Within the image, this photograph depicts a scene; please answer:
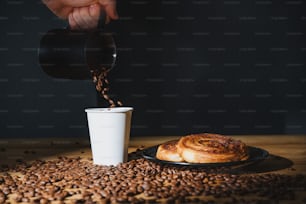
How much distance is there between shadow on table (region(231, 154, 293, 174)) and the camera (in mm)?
1016

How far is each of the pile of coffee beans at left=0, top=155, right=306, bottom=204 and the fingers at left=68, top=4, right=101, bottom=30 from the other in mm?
566

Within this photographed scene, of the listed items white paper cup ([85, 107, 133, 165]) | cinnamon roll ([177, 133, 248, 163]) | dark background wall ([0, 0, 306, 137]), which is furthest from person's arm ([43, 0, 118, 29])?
dark background wall ([0, 0, 306, 137])

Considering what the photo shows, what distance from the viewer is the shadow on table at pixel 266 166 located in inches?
40.0

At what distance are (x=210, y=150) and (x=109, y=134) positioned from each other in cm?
23

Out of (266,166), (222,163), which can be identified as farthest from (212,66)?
(222,163)

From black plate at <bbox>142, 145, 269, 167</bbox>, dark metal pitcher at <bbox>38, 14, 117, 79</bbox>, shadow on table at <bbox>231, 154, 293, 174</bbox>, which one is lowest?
shadow on table at <bbox>231, 154, 293, 174</bbox>

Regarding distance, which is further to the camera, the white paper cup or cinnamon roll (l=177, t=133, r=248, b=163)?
the white paper cup

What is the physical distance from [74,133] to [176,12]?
0.87 meters

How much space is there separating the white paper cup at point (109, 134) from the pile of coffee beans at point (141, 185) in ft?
0.09

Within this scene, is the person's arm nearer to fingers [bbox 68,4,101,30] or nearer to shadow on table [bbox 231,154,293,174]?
fingers [bbox 68,4,101,30]

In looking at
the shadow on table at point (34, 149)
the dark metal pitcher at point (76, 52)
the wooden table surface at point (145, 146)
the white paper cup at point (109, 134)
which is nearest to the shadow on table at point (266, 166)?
the wooden table surface at point (145, 146)

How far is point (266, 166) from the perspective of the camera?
41.7 inches

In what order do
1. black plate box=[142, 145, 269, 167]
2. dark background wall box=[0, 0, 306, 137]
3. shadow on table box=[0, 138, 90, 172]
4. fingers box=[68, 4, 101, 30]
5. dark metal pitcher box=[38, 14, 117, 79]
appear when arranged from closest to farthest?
black plate box=[142, 145, 269, 167] < shadow on table box=[0, 138, 90, 172] < dark metal pitcher box=[38, 14, 117, 79] < fingers box=[68, 4, 101, 30] < dark background wall box=[0, 0, 306, 137]

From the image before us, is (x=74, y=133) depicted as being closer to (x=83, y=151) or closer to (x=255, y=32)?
(x=83, y=151)
